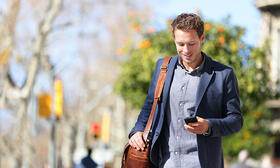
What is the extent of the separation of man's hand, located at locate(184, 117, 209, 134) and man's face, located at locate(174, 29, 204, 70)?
416 mm

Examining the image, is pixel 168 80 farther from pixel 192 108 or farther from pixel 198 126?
pixel 198 126

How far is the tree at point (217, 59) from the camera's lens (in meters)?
10.1

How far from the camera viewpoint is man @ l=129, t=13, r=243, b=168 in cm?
342

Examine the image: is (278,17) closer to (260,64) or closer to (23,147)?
(23,147)

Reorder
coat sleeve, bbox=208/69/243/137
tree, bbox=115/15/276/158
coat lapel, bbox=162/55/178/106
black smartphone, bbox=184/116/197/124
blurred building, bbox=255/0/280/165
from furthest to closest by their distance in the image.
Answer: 1. blurred building, bbox=255/0/280/165
2. tree, bbox=115/15/276/158
3. coat lapel, bbox=162/55/178/106
4. coat sleeve, bbox=208/69/243/137
5. black smartphone, bbox=184/116/197/124

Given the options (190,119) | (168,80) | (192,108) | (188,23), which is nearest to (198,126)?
(190,119)

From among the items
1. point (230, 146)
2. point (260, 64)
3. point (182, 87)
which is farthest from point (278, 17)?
point (182, 87)

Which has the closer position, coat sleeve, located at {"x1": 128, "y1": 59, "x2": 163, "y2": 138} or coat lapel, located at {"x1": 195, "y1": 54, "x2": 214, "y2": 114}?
coat lapel, located at {"x1": 195, "y1": 54, "x2": 214, "y2": 114}

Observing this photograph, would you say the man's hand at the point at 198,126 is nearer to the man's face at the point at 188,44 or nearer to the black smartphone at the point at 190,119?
the black smartphone at the point at 190,119

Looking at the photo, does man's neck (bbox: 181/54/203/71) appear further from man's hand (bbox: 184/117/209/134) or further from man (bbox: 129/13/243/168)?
man's hand (bbox: 184/117/209/134)

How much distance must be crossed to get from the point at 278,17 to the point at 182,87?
78.2ft

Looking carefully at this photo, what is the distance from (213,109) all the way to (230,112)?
0.32ft

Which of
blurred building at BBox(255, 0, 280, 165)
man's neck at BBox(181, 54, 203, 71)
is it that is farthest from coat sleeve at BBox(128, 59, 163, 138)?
blurred building at BBox(255, 0, 280, 165)

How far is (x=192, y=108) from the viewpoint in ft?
11.4
